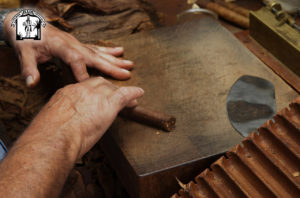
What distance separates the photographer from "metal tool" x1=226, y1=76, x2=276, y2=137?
1.49 meters

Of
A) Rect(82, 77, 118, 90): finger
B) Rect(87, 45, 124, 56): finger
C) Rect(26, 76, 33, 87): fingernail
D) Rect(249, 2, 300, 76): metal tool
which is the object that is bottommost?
Rect(26, 76, 33, 87): fingernail

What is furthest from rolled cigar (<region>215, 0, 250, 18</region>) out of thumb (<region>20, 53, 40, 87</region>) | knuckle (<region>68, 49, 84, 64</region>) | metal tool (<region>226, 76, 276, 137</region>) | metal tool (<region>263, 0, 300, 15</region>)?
thumb (<region>20, 53, 40, 87</region>)

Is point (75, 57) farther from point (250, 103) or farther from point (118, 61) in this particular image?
point (250, 103)

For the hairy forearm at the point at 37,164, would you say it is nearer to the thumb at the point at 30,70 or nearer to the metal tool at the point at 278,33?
the thumb at the point at 30,70

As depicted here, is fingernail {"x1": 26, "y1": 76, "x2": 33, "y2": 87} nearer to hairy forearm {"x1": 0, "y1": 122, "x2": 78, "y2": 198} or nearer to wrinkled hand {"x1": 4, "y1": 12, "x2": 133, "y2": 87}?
wrinkled hand {"x1": 4, "y1": 12, "x2": 133, "y2": 87}

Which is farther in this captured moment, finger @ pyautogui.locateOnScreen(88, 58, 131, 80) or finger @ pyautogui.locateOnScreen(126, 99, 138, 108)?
finger @ pyautogui.locateOnScreen(88, 58, 131, 80)

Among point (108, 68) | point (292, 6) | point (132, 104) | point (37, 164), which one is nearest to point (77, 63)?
point (108, 68)

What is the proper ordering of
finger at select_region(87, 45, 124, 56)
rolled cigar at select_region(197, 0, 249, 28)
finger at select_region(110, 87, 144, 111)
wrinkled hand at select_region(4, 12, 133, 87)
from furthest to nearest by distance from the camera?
rolled cigar at select_region(197, 0, 249, 28) < finger at select_region(87, 45, 124, 56) < wrinkled hand at select_region(4, 12, 133, 87) < finger at select_region(110, 87, 144, 111)

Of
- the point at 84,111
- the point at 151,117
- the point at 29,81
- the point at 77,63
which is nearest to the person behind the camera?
the point at 84,111

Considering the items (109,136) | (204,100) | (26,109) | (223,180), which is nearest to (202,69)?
(204,100)

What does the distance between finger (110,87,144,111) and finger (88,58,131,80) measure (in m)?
0.25

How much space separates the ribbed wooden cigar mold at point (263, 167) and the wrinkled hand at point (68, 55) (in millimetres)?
715

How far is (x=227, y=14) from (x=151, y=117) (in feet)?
4.30

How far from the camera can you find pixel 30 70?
162 cm
